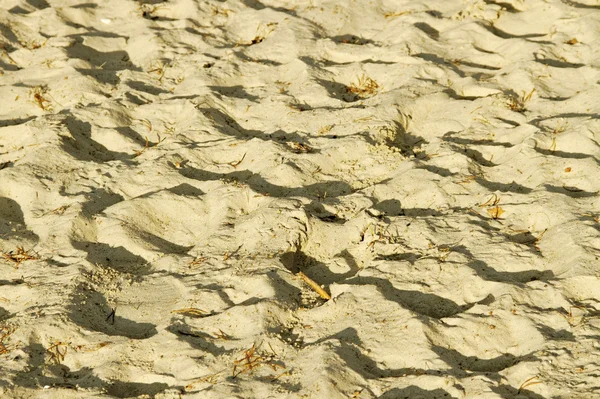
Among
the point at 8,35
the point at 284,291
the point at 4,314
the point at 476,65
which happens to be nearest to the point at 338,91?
the point at 476,65

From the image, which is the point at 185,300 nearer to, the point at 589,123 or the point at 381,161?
the point at 381,161

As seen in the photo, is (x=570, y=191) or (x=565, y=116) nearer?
(x=570, y=191)

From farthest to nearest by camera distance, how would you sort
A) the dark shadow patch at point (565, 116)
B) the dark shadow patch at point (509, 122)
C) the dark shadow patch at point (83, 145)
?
the dark shadow patch at point (83, 145), the dark shadow patch at point (509, 122), the dark shadow patch at point (565, 116)

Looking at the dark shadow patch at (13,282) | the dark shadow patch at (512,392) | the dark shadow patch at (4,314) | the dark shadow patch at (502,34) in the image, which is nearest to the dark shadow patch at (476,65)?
the dark shadow patch at (502,34)

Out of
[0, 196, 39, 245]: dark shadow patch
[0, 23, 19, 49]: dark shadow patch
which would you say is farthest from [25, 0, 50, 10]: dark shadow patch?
[0, 196, 39, 245]: dark shadow patch

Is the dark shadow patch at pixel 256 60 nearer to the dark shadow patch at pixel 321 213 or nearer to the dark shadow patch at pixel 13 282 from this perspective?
the dark shadow patch at pixel 321 213

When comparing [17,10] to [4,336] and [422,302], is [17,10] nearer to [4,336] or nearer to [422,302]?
[4,336]
